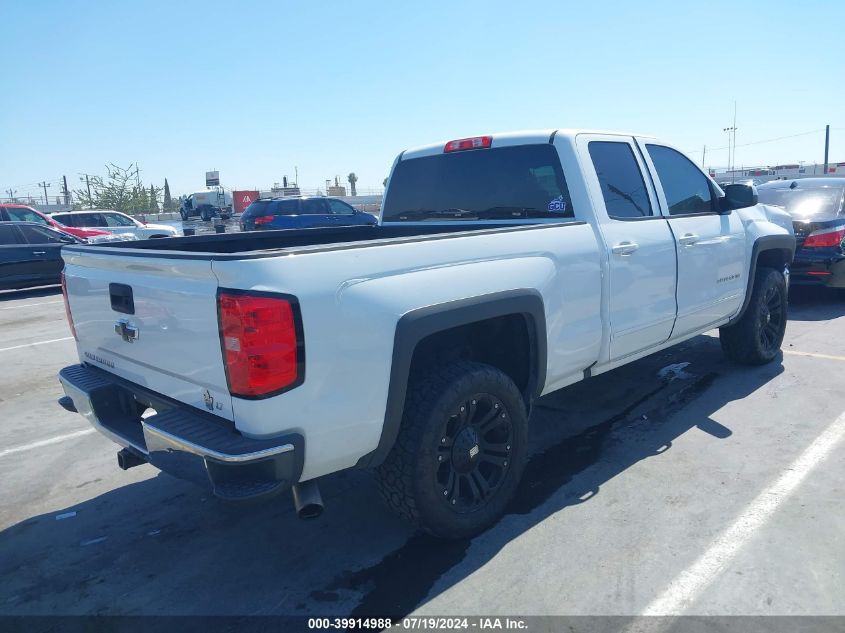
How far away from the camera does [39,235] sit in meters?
13.1

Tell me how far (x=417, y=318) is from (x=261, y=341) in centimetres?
69

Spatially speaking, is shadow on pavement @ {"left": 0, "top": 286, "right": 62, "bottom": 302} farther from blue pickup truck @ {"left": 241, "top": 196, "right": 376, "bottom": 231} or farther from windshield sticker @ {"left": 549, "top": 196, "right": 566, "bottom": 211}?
windshield sticker @ {"left": 549, "top": 196, "right": 566, "bottom": 211}

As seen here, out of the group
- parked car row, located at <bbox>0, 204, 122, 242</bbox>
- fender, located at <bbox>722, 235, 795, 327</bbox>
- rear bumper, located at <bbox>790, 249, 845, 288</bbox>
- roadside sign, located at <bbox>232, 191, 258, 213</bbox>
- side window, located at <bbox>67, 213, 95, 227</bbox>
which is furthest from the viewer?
roadside sign, located at <bbox>232, 191, 258, 213</bbox>

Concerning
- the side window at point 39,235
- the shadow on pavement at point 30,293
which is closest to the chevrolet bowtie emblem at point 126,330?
the shadow on pavement at point 30,293

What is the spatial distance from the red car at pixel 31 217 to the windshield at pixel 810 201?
15.8m

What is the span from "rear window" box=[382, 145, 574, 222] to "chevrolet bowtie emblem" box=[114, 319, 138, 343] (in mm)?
2334

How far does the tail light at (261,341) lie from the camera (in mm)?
2322

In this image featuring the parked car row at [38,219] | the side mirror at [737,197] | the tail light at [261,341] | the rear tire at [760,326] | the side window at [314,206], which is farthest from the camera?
the side window at [314,206]

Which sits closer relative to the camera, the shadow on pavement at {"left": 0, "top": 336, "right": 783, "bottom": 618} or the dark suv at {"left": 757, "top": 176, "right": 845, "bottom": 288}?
the shadow on pavement at {"left": 0, "top": 336, "right": 783, "bottom": 618}

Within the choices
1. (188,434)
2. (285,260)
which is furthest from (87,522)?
(285,260)

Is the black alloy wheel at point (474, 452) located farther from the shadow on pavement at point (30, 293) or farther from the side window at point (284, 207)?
the side window at point (284, 207)

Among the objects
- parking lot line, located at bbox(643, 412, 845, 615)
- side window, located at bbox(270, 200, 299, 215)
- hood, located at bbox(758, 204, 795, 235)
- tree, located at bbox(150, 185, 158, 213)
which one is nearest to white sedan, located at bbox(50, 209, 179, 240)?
side window, located at bbox(270, 200, 299, 215)

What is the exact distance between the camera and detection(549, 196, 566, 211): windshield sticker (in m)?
3.89

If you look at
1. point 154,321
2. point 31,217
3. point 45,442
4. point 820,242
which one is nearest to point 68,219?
point 31,217
